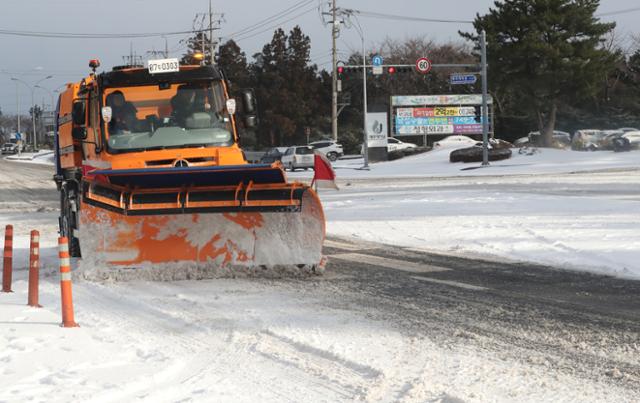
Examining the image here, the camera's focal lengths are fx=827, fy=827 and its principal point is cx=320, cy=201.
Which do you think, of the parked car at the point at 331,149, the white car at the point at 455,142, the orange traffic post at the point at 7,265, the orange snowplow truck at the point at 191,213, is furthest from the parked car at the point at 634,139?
the orange traffic post at the point at 7,265

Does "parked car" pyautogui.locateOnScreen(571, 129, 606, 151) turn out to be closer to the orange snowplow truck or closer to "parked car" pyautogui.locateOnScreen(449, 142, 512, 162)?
"parked car" pyautogui.locateOnScreen(449, 142, 512, 162)

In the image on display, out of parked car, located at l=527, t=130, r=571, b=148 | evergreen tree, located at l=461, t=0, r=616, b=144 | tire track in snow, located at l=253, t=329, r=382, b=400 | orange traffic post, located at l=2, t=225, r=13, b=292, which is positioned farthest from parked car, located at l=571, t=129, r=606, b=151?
tire track in snow, located at l=253, t=329, r=382, b=400

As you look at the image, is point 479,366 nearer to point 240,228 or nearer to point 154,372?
point 154,372

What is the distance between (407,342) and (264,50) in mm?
73911

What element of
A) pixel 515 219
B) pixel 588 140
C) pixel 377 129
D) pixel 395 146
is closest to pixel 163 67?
pixel 515 219

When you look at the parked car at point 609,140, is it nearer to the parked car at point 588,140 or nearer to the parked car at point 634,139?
the parked car at point 588,140

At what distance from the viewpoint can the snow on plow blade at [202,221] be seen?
9.75m

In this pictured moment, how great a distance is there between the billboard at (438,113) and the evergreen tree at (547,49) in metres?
5.15

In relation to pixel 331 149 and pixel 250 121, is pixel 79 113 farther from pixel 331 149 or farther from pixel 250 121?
pixel 331 149

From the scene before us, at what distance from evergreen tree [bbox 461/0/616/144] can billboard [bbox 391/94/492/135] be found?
5.15m

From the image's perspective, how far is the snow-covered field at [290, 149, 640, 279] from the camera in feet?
39.8

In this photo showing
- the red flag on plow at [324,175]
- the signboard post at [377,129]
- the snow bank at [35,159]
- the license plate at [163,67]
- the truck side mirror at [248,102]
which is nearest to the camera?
the red flag on plow at [324,175]

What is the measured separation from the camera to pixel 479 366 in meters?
5.61

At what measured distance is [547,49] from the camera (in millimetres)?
46844
